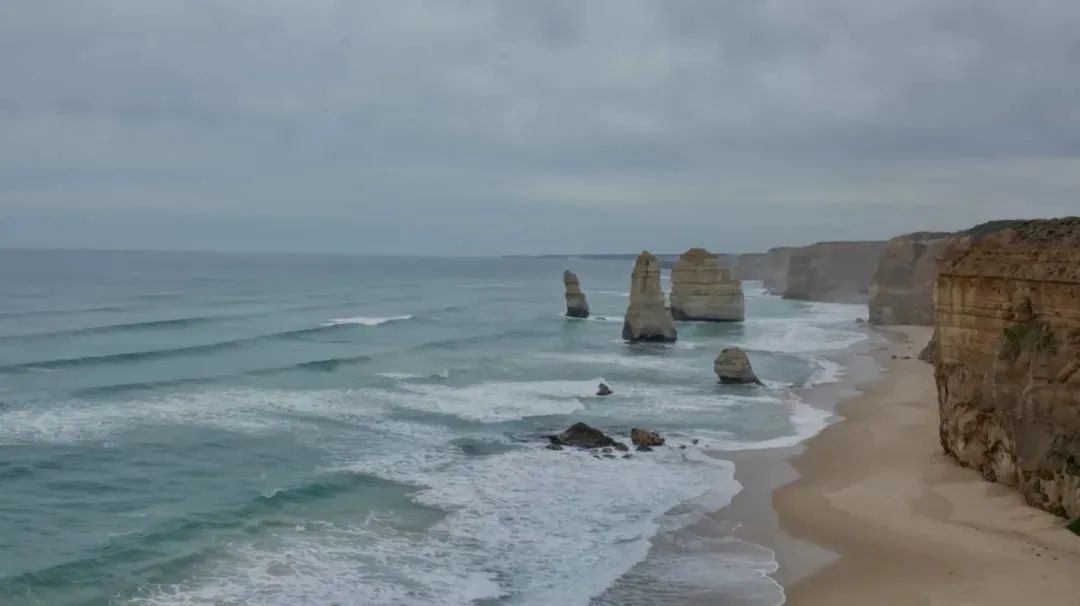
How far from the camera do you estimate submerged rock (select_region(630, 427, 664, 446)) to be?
1029 inches

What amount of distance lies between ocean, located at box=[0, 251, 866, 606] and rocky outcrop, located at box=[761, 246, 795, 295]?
8401 cm

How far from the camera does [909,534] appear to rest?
17.9 m

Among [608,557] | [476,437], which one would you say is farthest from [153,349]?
[608,557]

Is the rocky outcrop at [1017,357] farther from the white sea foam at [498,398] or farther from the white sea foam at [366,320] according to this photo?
the white sea foam at [366,320]

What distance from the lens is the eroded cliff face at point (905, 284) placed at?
65875 millimetres

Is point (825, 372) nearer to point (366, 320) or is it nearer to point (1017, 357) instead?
point (1017, 357)

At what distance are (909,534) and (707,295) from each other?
4955cm

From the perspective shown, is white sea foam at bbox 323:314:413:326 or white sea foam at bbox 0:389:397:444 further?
white sea foam at bbox 323:314:413:326

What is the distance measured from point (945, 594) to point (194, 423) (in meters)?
21.9

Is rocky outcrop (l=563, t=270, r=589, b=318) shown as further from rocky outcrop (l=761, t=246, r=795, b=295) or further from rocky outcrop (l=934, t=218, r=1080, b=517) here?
rocky outcrop (l=761, t=246, r=795, b=295)

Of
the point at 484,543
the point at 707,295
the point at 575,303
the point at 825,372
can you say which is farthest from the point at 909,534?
the point at 575,303

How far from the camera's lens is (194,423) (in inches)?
1109

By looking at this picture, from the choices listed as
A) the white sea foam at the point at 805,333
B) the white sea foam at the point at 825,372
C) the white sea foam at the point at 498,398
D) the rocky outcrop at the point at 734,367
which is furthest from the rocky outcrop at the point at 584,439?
the white sea foam at the point at 805,333

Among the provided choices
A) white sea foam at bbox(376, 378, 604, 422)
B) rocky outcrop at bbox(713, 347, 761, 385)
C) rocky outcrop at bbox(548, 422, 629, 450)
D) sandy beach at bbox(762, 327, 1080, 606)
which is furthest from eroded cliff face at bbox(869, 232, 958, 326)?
rocky outcrop at bbox(548, 422, 629, 450)
